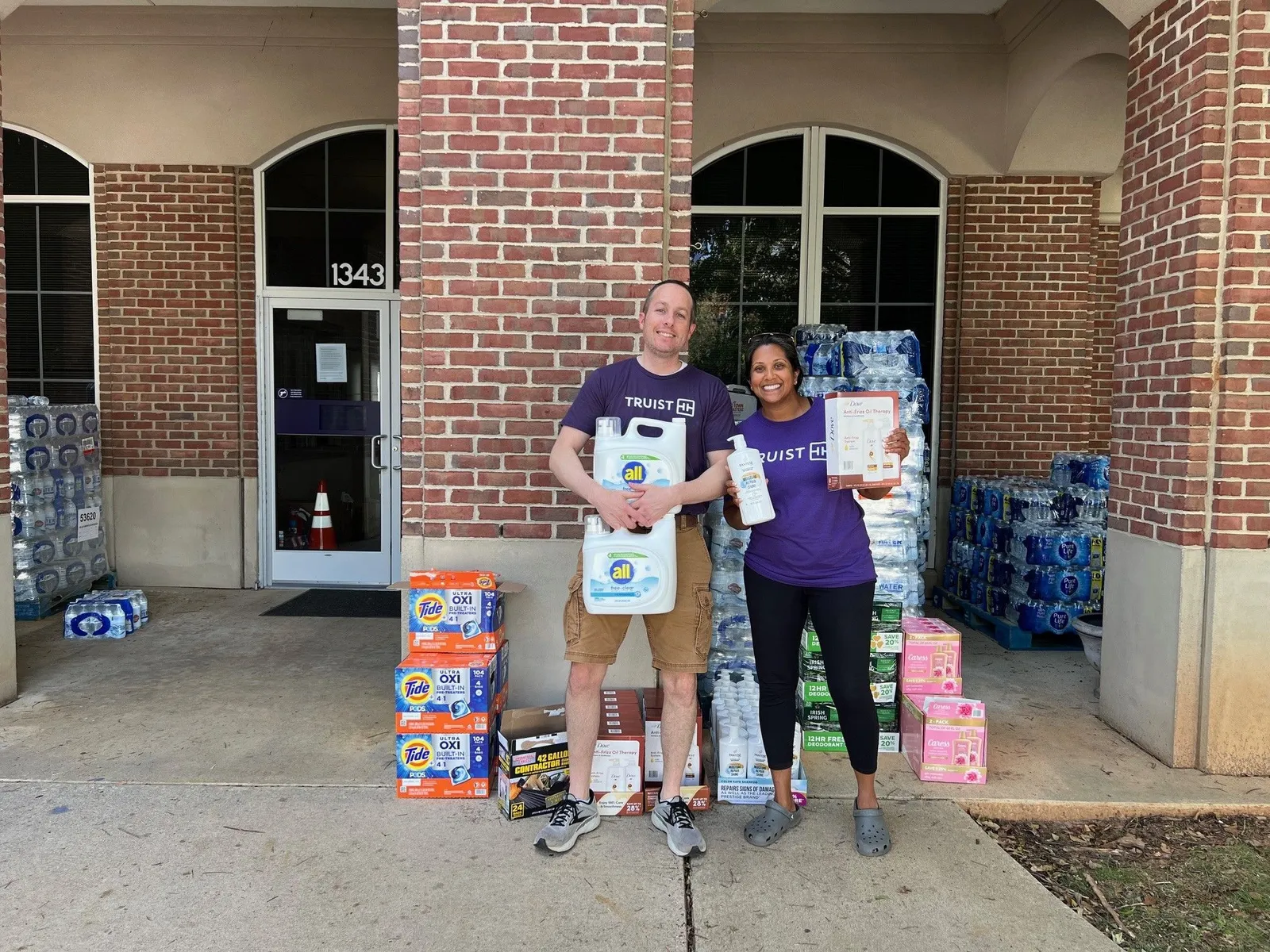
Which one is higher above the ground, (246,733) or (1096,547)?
(1096,547)

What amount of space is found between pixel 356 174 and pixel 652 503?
214 inches

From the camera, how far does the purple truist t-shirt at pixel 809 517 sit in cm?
302

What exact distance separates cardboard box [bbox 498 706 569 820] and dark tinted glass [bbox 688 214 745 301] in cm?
459

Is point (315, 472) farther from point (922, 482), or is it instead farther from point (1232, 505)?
point (1232, 505)

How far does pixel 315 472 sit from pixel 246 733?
3454 mm

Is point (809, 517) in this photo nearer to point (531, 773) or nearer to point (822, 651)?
point (822, 651)

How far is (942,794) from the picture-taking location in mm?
3570

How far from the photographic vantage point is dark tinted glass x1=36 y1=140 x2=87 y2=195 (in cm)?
702

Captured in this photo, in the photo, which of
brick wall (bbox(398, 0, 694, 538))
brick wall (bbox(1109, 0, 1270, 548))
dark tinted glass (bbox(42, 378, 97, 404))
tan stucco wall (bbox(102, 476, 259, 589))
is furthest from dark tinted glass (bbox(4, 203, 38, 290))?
brick wall (bbox(1109, 0, 1270, 548))

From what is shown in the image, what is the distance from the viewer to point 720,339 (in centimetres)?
717

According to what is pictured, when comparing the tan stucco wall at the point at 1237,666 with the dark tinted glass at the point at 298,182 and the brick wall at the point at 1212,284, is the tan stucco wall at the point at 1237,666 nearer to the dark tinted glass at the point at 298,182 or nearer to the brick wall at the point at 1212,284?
the brick wall at the point at 1212,284

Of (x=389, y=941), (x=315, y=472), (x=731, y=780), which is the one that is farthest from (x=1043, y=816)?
(x=315, y=472)

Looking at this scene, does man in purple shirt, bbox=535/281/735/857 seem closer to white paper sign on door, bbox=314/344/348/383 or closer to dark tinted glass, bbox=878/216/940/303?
dark tinted glass, bbox=878/216/940/303

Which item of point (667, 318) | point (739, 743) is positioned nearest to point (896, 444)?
point (667, 318)
